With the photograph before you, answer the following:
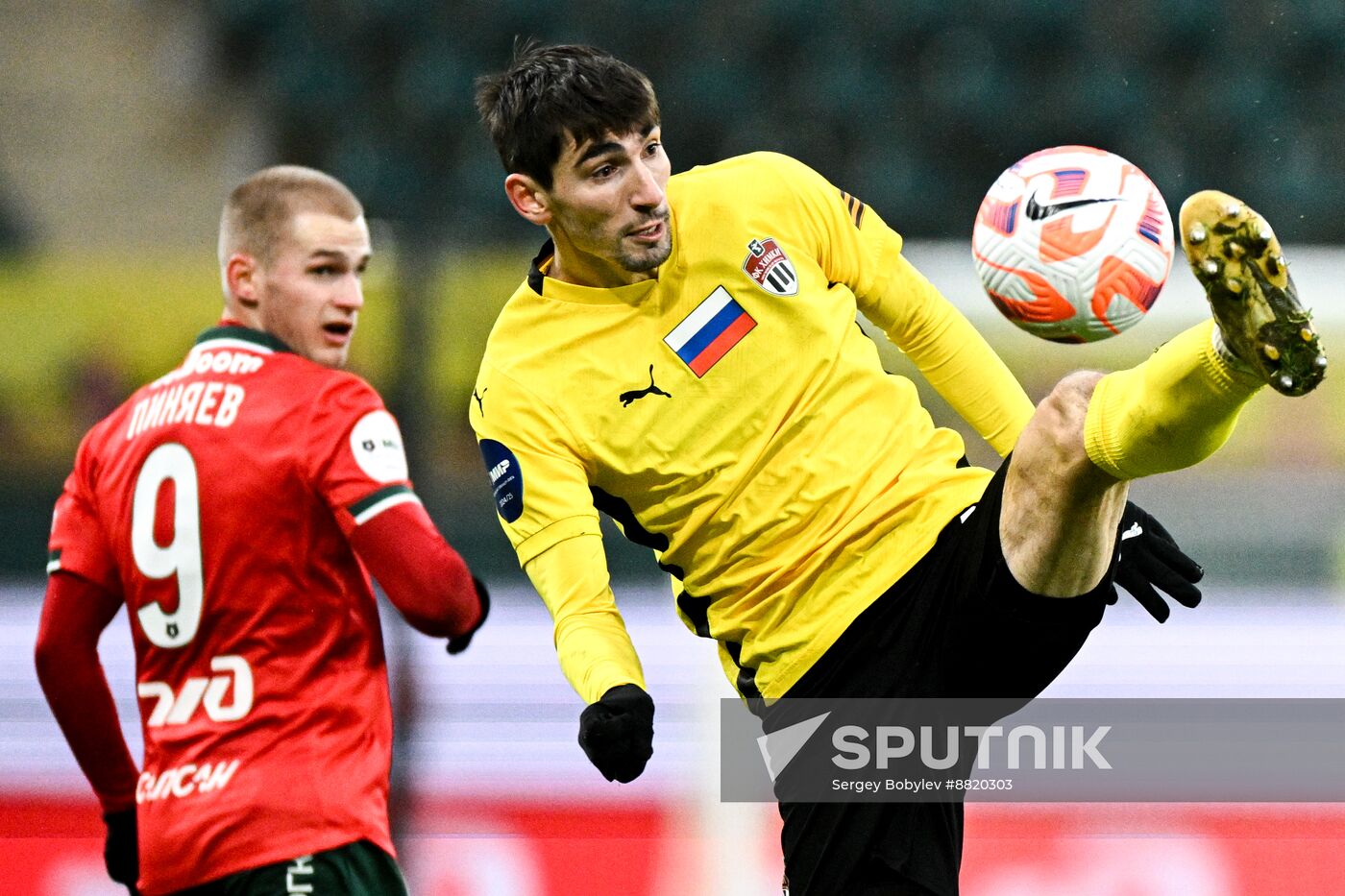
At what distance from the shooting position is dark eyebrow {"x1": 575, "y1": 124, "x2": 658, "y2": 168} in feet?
9.54

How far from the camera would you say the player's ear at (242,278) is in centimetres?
278

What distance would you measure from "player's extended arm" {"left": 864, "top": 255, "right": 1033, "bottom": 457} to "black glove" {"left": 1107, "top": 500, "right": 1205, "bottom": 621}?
277mm

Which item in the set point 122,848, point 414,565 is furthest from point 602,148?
point 122,848

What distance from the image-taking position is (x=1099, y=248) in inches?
104

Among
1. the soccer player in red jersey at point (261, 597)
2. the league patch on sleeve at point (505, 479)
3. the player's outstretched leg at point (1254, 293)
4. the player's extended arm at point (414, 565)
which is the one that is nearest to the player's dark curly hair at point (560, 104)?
the league patch on sleeve at point (505, 479)

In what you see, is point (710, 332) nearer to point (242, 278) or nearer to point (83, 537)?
point (242, 278)

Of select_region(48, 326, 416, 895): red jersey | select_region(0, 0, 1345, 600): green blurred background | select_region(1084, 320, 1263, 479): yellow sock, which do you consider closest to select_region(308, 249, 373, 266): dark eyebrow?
select_region(48, 326, 416, 895): red jersey

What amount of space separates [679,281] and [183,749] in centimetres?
114

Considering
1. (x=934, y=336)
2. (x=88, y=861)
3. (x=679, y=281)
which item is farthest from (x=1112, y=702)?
(x=88, y=861)

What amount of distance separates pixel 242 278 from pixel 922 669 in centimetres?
133

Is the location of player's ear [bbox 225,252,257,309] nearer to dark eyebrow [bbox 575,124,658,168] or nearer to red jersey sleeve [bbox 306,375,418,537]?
red jersey sleeve [bbox 306,375,418,537]

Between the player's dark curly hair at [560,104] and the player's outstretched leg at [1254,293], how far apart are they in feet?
3.44

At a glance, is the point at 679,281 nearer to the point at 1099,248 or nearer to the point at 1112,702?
the point at 1099,248

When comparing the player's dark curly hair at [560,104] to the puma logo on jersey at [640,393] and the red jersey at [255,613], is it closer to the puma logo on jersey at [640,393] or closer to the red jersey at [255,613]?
the puma logo on jersey at [640,393]
